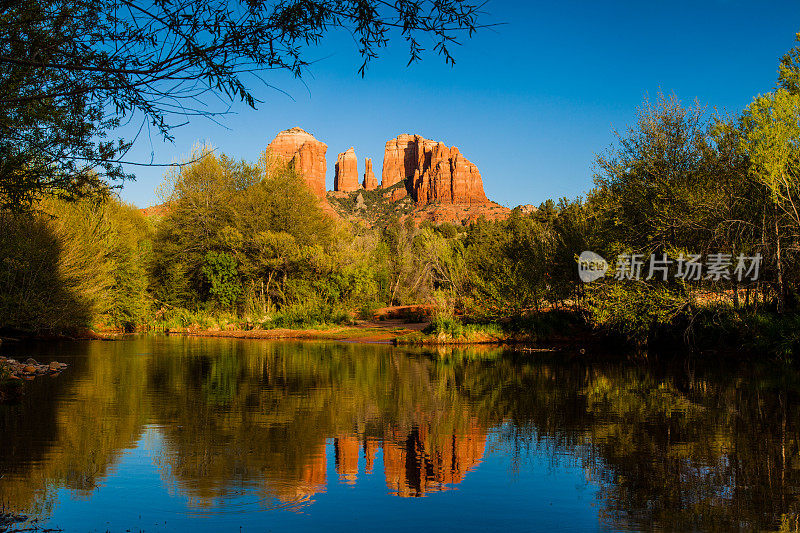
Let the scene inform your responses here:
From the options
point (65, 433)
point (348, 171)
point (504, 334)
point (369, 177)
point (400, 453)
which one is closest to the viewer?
point (400, 453)

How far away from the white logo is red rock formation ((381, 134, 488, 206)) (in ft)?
427

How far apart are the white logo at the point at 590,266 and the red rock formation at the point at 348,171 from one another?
16716 centimetres

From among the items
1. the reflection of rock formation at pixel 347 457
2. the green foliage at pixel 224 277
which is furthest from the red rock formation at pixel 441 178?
the reflection of rock formation at pixel 347 457

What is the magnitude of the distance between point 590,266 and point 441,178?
139834 mm

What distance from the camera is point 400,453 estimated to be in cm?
965

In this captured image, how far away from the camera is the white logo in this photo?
90.4ft

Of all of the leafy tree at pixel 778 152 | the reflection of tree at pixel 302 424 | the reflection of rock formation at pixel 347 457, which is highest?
the leafy tree at pixel 778 152

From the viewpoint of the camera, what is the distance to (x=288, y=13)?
6.20m

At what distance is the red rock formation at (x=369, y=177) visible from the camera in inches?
7416

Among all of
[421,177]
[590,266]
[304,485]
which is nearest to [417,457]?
[304,485]

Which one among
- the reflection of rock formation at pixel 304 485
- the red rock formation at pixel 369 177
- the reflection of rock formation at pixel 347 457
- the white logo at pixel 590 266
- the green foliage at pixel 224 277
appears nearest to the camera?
the reflection of rock formation at pixel 304 485

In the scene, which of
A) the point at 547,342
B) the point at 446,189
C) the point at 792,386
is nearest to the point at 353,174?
the point at 446,189

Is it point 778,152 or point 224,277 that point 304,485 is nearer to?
point 778,152

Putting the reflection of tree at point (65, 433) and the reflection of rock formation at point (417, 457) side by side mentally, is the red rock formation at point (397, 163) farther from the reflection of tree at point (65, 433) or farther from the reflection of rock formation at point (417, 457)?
the reflection of rock formation at point (417, 457)
